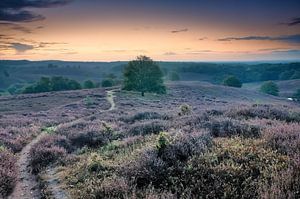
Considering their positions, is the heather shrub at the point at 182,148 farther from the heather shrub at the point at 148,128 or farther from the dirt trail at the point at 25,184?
the heather shrub at the point at 148,128

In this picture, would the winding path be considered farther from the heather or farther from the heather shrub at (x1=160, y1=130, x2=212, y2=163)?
the heather shrub at (x1=160, y1=130, x2=212, y2=163)

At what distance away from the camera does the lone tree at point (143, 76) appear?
78375 mm

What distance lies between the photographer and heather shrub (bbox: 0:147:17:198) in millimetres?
11391

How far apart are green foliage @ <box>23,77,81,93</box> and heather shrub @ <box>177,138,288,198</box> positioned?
104341 millimetres

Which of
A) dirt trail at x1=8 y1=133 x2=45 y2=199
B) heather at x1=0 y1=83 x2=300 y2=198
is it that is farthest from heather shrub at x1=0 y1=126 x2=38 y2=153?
heather at x1=0 y1=83 x2=300 y2=198

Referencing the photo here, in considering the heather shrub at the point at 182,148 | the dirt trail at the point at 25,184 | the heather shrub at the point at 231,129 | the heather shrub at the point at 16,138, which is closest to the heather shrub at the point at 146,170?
the heather shrub at the point at 182,148

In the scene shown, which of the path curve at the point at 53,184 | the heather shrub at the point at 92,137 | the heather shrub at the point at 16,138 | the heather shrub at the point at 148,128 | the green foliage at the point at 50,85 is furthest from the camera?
the green foliage at the point at 50,85

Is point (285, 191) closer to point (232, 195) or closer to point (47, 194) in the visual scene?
point (232, 195)

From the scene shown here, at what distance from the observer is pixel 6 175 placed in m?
12.4

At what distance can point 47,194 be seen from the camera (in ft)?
35.4

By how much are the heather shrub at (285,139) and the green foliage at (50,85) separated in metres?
104

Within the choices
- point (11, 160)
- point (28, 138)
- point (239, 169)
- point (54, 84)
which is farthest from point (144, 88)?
point (239, 169)

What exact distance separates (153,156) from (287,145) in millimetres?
4287

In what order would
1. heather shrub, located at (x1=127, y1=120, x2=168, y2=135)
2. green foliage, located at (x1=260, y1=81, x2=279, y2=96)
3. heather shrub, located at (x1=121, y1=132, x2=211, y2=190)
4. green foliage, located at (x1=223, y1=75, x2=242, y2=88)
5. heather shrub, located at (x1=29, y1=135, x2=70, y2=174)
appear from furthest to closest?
green foliage, located at (x1=223, y1=75, x2=242, y2=88) < green foliage, located at (x1=260, y1=81, x2=279, y2=96) < heather shrub, located at (x1=127, y1=120, x2=168, y2=135) < heather shrub, located at (x1=29, y1=135, x2=70, y2=174) < heather shrub, located at (x1=121, y1=132, x2=211, y2=190)
